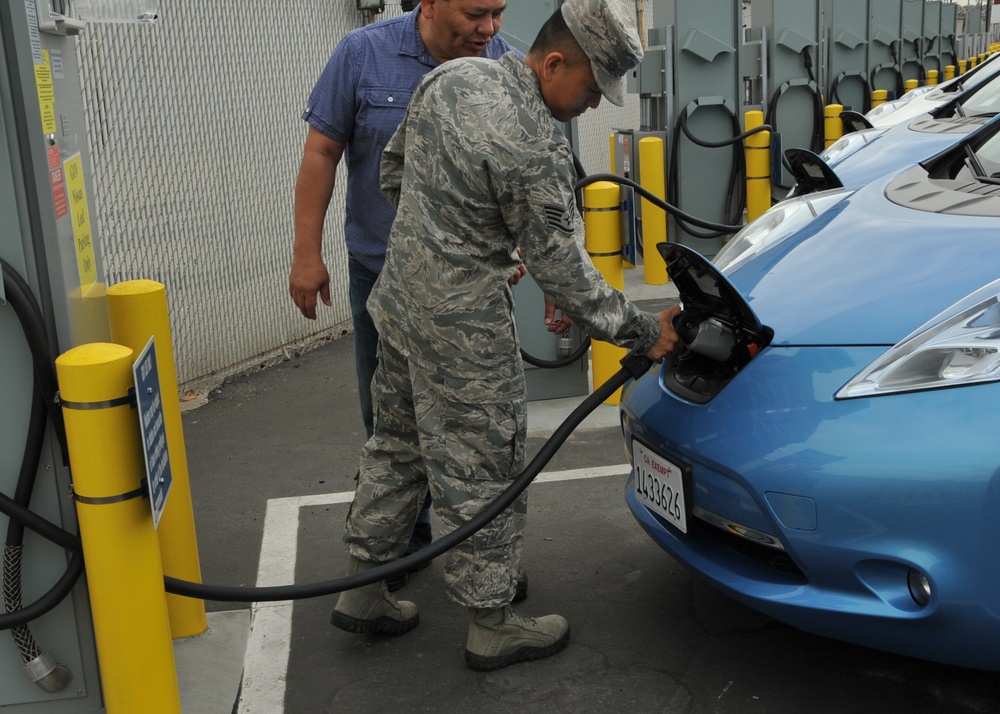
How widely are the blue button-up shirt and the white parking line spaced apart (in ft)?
3.67

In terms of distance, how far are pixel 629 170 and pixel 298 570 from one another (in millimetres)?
5892

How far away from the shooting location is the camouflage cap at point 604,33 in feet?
8.32

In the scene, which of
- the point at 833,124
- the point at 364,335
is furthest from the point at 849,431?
the point at 833,124

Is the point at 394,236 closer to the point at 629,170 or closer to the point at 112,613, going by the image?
the point at 112,613

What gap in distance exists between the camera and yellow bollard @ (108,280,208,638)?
116 inches

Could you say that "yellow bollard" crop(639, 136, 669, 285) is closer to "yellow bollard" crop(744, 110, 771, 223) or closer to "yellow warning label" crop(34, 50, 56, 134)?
"yellow bollard" crop(744, 110, 771, 223)

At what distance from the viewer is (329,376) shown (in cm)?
632

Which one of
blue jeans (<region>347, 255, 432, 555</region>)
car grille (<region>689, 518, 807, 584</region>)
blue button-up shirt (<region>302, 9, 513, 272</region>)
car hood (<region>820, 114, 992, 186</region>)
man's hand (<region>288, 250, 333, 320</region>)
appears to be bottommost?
car grille (<region>689, 518, 807, 584</region>)

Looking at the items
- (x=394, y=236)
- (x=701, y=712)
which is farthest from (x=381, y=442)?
(x=701, y=712)

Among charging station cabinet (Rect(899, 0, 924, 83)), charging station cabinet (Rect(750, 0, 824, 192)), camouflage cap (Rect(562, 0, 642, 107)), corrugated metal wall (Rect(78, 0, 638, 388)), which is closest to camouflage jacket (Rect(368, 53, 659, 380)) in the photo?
camouflage cap (Rect(562, 0, 642, 107))

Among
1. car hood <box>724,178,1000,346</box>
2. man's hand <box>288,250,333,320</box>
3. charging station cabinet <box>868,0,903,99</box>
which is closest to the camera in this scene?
car hood <box>724,178,1000,346</box>

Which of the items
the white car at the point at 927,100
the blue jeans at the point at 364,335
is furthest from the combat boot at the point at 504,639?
the white car at the point at 927,100

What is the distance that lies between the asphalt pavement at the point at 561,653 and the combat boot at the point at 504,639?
0.04 meters

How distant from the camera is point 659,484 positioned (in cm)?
283
